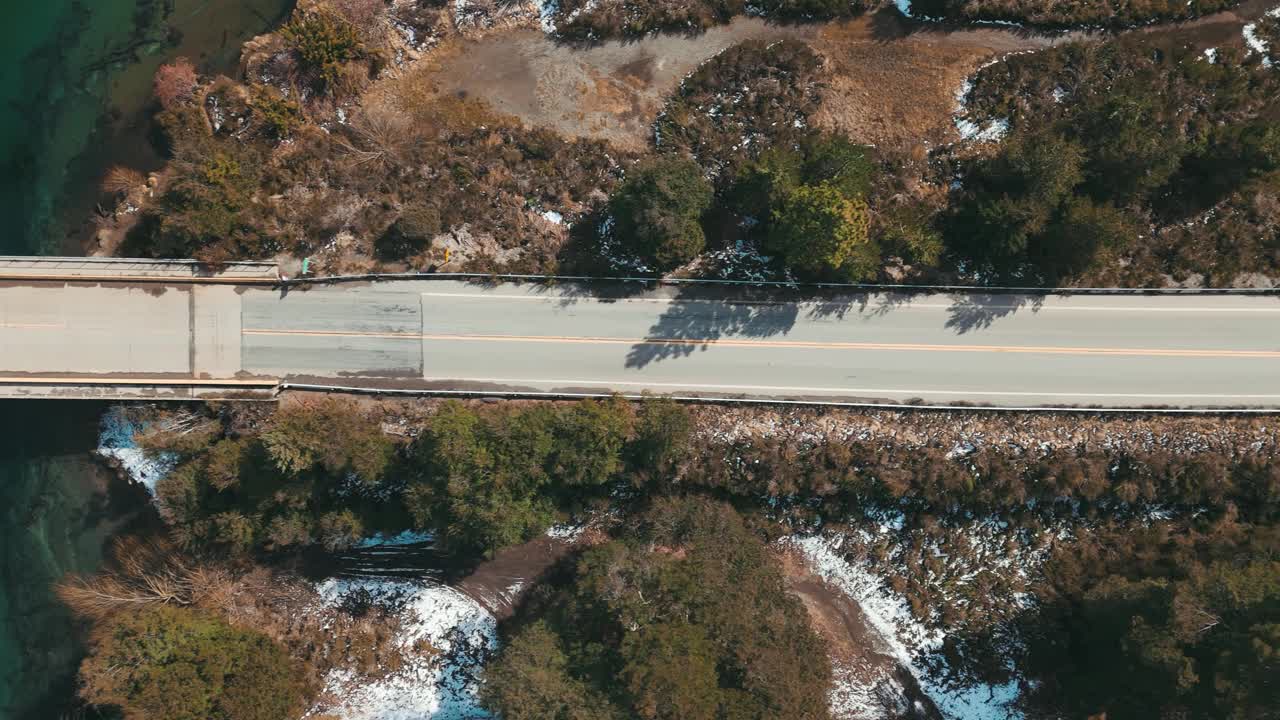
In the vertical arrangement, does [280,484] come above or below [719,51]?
below

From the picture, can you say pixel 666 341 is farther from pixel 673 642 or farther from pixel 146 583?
pixel 146 583

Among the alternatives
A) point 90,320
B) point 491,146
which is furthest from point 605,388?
point 90,320

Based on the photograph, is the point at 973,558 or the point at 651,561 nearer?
the point at 651,561

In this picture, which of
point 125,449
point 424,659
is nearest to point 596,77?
point 125,449

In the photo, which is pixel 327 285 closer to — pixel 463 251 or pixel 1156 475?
pixel 463 251

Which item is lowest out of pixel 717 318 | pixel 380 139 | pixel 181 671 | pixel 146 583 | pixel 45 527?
pixel 181 671

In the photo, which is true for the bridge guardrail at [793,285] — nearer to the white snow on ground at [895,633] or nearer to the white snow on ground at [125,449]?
the white snow on ground at [125,449]

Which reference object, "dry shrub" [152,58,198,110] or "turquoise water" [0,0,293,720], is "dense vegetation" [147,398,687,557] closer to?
"turquoise water" [0,0,293,720]
